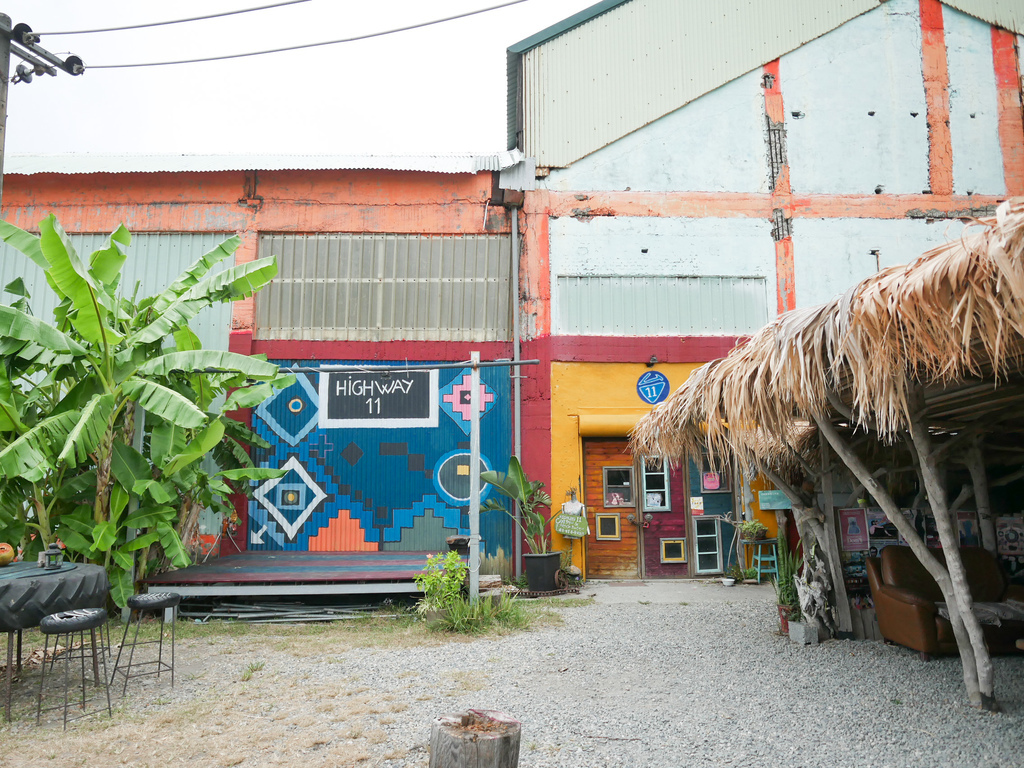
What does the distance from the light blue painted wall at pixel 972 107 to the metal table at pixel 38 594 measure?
14006 mm

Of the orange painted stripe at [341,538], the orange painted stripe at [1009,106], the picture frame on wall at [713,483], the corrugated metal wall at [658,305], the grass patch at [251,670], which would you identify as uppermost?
the orange painted stripe at [1009,106]

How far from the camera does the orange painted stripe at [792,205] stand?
12.8 metres

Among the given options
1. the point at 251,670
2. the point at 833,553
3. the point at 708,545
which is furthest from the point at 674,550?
the point at 251,670

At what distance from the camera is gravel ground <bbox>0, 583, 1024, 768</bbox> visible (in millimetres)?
4625

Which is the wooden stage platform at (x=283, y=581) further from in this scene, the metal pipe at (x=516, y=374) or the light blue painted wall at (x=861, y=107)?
the light blue painted wall at (x=861, y=107)

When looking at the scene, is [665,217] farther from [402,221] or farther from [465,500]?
[465,500]

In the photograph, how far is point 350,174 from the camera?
12789 mm

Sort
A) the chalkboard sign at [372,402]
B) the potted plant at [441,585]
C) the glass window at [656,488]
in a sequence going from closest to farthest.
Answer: the potted plant at [441,585] → the chalkboard sign at [372,402] → the glass window at [656,488]

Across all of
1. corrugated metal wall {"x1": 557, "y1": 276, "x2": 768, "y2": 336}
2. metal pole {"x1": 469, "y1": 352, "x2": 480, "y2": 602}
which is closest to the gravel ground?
metal pole {"x1": 469, "y1": 352, "x2": 480, "y2": 602}

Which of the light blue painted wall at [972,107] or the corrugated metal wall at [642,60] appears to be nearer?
Answer: the corrugated metal wall at [642,60]

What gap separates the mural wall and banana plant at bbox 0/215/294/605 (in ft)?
7.89

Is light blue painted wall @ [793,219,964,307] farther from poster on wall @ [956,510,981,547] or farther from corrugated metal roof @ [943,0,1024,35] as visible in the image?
poster on wall @ [956,510,981,547]

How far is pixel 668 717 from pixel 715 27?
12.0 m

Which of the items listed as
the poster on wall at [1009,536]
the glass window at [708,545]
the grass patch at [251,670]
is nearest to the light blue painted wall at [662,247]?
the glass window at [708,545]
